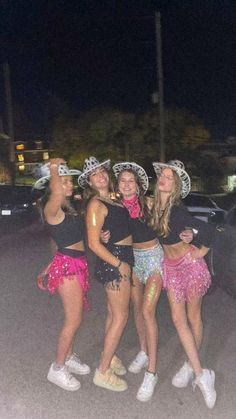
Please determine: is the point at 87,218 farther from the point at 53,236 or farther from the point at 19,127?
the point at 19,127

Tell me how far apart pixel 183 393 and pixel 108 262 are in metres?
1.14

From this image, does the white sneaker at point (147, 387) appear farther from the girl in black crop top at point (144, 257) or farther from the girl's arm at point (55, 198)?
the girl's arm at point (55, 198)

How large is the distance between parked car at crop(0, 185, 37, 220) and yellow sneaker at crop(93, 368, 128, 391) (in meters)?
13.4

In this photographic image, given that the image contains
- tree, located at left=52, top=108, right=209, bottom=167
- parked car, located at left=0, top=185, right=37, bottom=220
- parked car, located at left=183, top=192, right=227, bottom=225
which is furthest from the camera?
tree, located at left=52, top=108, right=209, bottom=167

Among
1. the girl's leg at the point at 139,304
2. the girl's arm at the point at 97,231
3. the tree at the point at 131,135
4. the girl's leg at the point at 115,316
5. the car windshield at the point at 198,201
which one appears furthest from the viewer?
the tree at the point at 131,135

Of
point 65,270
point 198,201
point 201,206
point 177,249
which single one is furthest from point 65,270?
point 198,201

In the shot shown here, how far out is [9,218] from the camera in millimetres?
18156

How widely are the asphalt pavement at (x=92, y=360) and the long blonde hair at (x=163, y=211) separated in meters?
1.24

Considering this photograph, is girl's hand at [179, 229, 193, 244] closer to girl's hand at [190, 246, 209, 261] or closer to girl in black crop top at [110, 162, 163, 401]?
girl's hand at [190, 246, 209, 261]

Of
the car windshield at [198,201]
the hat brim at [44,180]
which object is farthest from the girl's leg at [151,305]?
the car windshield at [198,201]

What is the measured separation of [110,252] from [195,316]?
2.67 ft

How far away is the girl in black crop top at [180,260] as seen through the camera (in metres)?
4.73

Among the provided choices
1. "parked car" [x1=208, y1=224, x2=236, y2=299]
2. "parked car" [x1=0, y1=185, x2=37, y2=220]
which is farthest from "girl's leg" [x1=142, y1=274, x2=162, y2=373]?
"parked car" [x1=0, y1=185, x2=37, y2=220]

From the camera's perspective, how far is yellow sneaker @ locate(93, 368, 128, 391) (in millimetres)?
4918
